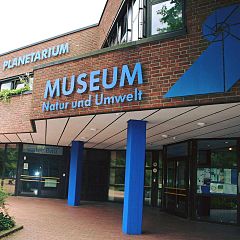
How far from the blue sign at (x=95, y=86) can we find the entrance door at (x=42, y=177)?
1066 cm

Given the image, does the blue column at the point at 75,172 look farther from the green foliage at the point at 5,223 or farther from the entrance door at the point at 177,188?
the green foliage at the point at 5,223

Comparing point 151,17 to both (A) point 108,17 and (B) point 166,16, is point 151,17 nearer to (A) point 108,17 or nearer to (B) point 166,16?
(B) point 166,16

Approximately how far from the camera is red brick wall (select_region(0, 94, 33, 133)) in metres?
14.5

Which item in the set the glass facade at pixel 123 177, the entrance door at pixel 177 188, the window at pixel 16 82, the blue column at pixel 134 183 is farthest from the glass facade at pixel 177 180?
the window at pixel 16 82

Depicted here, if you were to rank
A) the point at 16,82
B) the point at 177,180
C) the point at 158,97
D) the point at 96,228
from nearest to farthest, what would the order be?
the point at 158,97, the point at 96,228, the point at 177,180, the point at 16,82

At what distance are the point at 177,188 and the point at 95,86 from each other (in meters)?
7.53

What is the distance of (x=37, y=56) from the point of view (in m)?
18.7

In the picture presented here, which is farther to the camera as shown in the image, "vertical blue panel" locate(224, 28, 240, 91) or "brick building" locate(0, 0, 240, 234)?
"brick building" locate(0, 0, 240, 234)

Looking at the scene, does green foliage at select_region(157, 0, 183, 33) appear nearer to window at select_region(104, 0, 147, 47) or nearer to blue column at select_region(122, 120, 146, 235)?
window at select_region(104, 0, 147, 47)

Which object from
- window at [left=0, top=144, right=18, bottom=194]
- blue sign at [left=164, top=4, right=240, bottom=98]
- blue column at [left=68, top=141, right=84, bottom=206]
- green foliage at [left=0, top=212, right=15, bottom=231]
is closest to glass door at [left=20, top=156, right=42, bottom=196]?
window at [left=0, top=144, right=18, bottom=194]

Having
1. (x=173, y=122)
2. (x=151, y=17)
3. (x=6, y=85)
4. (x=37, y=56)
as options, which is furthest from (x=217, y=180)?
(x=6, y=85)

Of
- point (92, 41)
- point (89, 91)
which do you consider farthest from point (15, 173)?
point (89, 91)

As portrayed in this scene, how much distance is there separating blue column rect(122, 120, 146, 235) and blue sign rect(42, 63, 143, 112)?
1252mm

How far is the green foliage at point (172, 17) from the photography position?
829 cm
